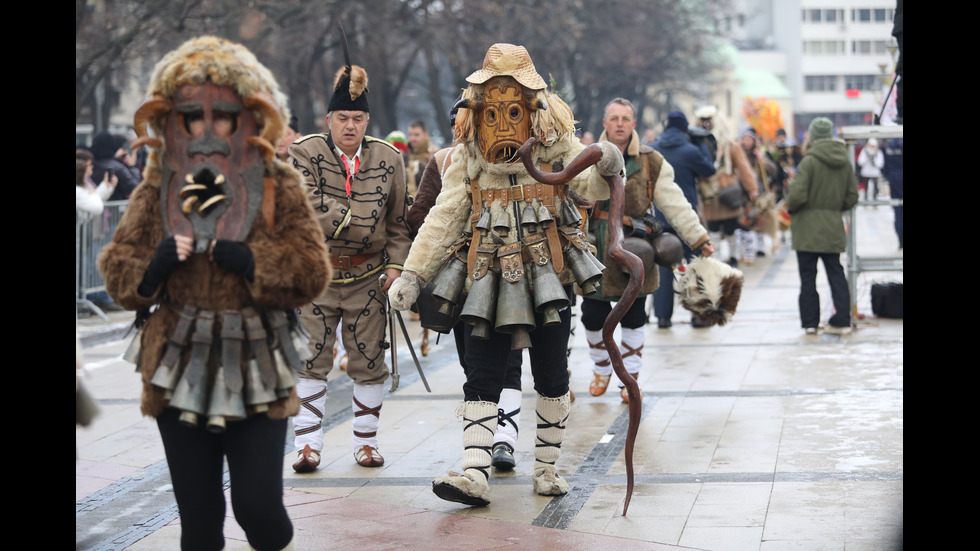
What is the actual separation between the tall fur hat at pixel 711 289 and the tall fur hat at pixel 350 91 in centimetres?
280

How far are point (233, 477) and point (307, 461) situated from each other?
8.16 ft

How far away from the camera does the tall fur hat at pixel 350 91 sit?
6.25 meters

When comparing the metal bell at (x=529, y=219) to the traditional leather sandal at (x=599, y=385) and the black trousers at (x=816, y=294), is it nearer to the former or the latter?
the traditional leather sandal at (x=599, y=385)

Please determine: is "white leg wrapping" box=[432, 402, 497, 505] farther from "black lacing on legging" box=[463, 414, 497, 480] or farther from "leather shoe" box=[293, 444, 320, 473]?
"leather shoe" box=[293, 444, 320, 473]

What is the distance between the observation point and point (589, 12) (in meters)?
42.9

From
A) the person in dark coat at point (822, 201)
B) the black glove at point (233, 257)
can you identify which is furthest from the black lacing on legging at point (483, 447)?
the person in dark coat at point (822, 201)

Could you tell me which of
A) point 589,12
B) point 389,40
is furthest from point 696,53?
point 389,40

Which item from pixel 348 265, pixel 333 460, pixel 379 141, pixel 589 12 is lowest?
pixel 333 460

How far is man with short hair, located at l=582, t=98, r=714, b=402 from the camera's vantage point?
306 inches

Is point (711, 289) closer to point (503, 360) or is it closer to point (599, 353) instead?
point (599, 353)

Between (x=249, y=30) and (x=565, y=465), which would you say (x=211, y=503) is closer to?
(x=565, y=465)

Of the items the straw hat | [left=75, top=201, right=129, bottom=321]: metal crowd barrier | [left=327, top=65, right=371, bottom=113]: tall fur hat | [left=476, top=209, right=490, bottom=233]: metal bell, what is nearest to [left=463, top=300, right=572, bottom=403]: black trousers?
[left=476, top=209, right=490, bottom=233]: metal bell
